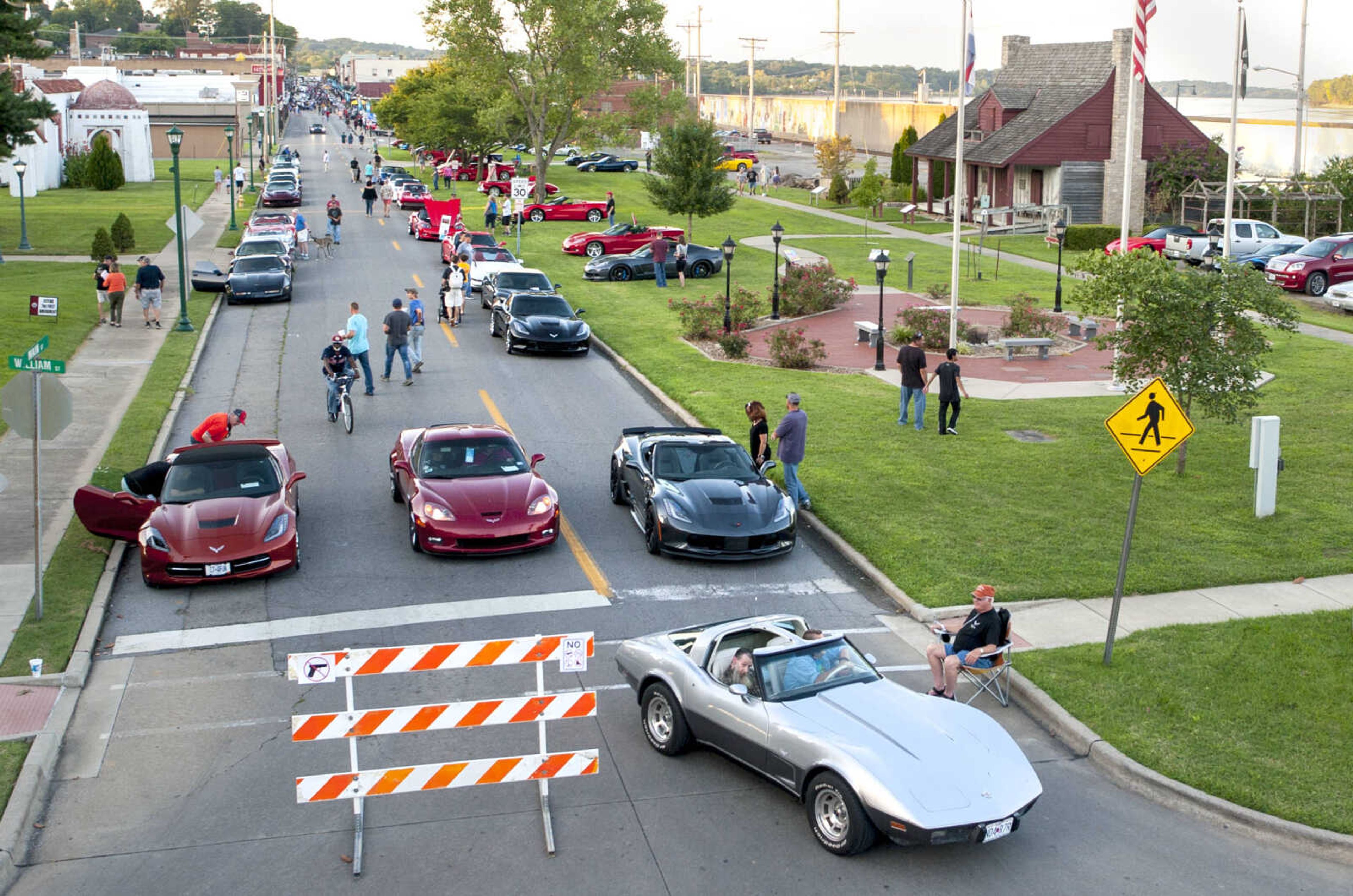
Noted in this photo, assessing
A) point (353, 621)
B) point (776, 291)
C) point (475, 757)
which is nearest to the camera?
point (475, 757)

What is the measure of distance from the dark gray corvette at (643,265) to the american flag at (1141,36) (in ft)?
55.7

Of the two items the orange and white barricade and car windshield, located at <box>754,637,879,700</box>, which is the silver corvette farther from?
the orange and white barricade

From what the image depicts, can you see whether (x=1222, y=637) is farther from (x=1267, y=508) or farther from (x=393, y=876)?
(x=393, y=876)

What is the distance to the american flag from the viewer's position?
984 inches

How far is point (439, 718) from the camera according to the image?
9.29 metres

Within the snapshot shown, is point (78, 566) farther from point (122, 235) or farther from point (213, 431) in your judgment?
point (122, 235)

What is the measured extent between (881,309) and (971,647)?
15708 mm

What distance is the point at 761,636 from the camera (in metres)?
10.6

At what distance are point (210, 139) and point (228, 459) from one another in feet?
327

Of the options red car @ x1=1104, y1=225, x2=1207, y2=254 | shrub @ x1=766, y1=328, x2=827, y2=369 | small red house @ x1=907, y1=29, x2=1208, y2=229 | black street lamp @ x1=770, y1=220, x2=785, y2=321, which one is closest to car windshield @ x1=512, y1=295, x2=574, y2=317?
shrub @ x1=766, y1=328, x2=827, y2=369

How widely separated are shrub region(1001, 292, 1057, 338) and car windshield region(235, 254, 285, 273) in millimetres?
19730

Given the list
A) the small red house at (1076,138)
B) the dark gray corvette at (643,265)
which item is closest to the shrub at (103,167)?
the dark gray corvette at (643,265)

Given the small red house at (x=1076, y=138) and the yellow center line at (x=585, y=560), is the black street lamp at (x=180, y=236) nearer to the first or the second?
the yellow center line at (x=585, y=560)

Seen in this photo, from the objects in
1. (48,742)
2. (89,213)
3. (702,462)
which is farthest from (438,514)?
(89,213)
